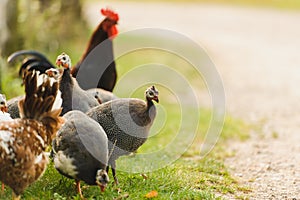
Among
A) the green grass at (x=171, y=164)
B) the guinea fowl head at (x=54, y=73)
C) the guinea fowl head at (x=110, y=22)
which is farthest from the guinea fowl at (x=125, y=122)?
the guinea fowl head at (x=110, y=22)

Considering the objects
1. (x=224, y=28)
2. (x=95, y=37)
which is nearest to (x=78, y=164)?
(x=95, y=37)

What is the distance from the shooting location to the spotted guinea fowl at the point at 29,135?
5.44 metres

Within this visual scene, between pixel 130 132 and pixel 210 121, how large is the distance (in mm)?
5219

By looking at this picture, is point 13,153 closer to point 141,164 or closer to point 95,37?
point 141,164

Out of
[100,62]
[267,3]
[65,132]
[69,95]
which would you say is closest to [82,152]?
[65,132]

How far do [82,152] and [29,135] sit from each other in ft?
1.88

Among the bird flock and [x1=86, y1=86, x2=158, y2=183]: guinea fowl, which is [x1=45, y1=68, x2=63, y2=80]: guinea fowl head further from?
[x1=86, y1=86, x2=158, y2=183]: guinea fowl

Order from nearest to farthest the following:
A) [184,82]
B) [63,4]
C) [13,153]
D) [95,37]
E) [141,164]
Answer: [13,153] → [141,164] → [95,37] → [184,82] → [63,4]

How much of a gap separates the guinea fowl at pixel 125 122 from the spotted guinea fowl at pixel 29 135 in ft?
2.81

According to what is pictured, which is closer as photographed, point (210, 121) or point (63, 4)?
point (210, 121)

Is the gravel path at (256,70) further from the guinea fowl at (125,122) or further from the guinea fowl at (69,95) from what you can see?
the guinea fowl at (69,95)

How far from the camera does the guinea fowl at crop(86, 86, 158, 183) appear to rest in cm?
650

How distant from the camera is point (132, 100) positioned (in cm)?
670

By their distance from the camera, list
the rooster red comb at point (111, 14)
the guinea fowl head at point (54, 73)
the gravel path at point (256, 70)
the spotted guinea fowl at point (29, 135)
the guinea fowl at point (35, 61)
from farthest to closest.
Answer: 1. the rooster red comb at point (111, 14)
2. the guinea fowl at point (35, 61)
3. the gravel path at point (256, 70)
4. the guinea fowl head at point (54, 73)
5. the spotted guinea fowl at point (29, 135)
